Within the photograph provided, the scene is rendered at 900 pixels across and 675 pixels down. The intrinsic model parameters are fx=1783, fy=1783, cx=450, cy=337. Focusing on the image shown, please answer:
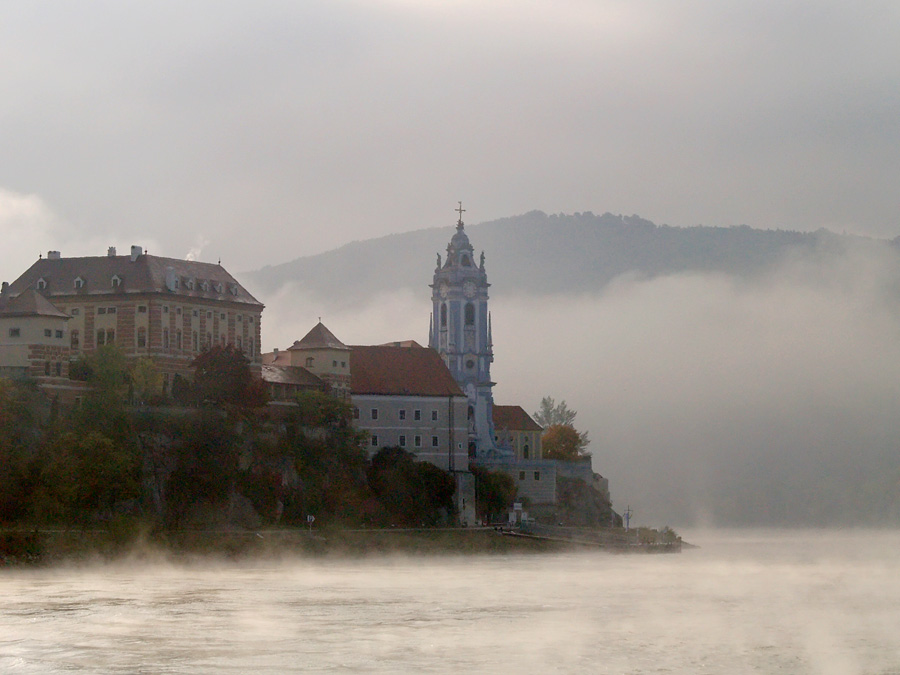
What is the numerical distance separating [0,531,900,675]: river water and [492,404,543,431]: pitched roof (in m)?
64.1

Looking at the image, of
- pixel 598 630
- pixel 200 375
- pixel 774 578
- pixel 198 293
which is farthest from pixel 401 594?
pixel 198 293

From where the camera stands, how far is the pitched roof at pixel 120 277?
14212cm

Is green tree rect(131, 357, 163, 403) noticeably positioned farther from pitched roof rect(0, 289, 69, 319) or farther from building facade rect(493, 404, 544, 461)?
building facade rect(493, 404, 544, 461)

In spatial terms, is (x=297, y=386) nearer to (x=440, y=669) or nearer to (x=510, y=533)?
(x=510, y=533)

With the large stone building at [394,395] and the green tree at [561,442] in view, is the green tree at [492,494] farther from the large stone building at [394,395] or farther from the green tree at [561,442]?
the green tree at [561,442]

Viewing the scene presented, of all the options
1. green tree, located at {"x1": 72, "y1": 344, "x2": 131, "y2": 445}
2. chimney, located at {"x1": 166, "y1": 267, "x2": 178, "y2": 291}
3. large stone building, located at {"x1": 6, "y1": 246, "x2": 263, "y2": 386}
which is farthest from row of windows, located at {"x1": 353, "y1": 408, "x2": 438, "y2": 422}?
green tree, located at {"x1": 72, "y1": 344, "x2": 131, "y2": 445}

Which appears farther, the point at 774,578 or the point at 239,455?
the point at 239,455

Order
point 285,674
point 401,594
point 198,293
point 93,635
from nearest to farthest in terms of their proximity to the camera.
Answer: point 285,674 → point 93,635 → point 401,594 → point 198,293

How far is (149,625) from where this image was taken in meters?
73.7

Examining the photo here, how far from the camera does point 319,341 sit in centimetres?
15238

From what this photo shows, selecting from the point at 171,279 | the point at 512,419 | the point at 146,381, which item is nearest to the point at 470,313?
the point at 512,419

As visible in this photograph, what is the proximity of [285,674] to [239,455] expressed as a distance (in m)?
71.1

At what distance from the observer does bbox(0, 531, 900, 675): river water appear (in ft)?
210

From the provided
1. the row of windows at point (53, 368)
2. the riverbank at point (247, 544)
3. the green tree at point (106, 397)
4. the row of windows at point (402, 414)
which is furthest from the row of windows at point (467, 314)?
the row of windows at point (53, 368)
